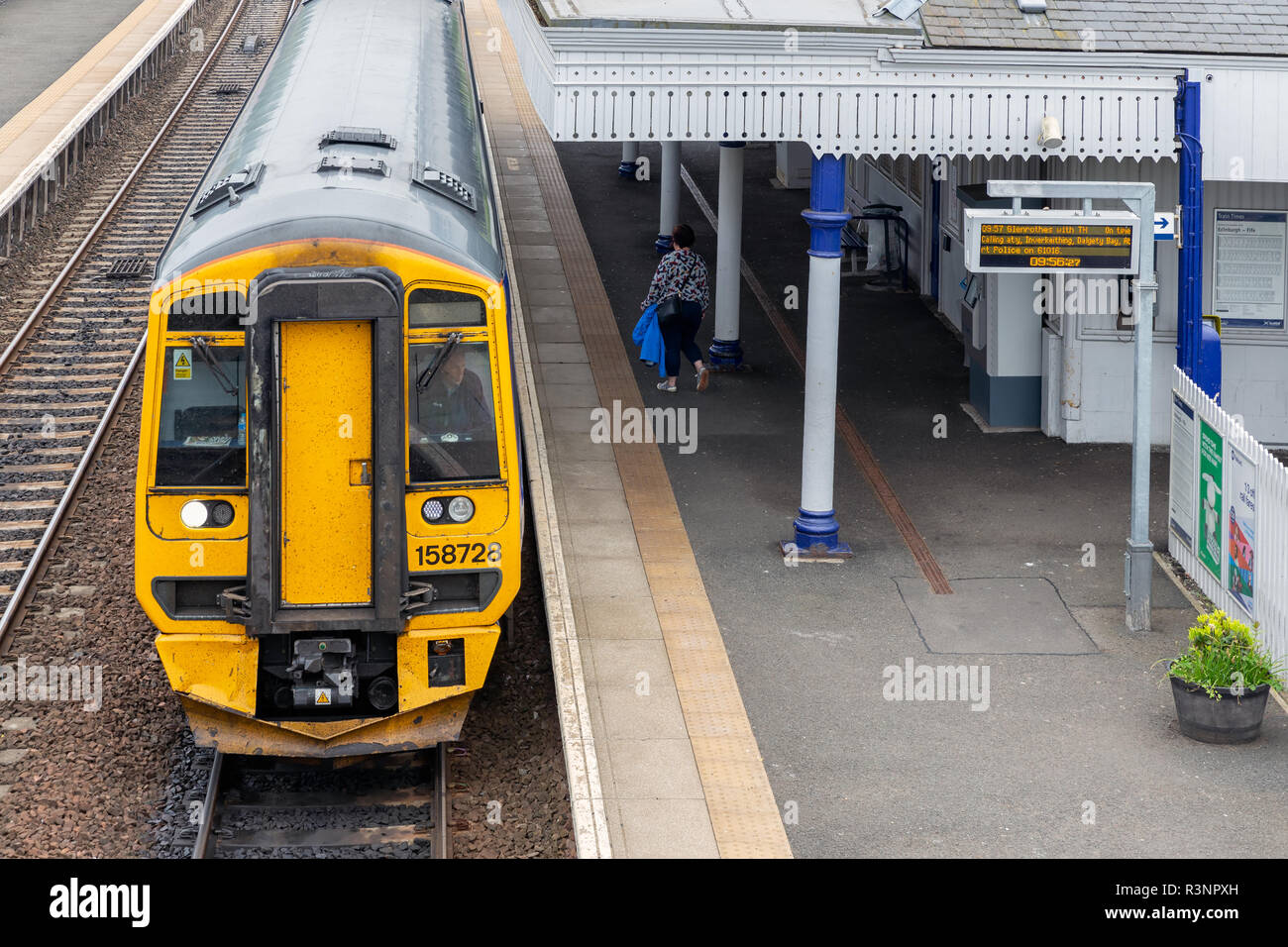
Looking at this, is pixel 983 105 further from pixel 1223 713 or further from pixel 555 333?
pixel 555 333

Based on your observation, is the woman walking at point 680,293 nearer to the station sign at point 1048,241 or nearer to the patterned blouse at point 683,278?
the patterned blouse at point 683,278

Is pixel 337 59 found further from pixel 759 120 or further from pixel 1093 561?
pixel 1093 561

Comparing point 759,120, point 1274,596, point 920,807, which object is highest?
point 759,120

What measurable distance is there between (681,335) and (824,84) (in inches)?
175

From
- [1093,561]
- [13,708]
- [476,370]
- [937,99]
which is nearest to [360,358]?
[476,370]

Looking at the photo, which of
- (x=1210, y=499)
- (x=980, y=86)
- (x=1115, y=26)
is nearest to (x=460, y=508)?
(x=980, y=86)

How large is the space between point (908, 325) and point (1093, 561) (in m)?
6.44

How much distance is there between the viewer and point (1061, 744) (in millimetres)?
9109

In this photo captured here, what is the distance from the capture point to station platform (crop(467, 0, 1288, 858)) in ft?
27.4

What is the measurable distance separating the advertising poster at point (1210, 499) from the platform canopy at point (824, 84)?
86.1 inches

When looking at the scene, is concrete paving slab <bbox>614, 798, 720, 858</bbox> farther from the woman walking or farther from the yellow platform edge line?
the woman walking

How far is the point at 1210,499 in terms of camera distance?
1096 centimetres

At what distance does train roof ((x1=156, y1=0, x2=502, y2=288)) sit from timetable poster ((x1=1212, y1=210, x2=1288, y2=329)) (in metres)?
6.29

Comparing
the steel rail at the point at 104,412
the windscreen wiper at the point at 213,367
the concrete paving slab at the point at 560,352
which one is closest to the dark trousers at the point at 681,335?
the concrete paving slab at the point at 560,352
